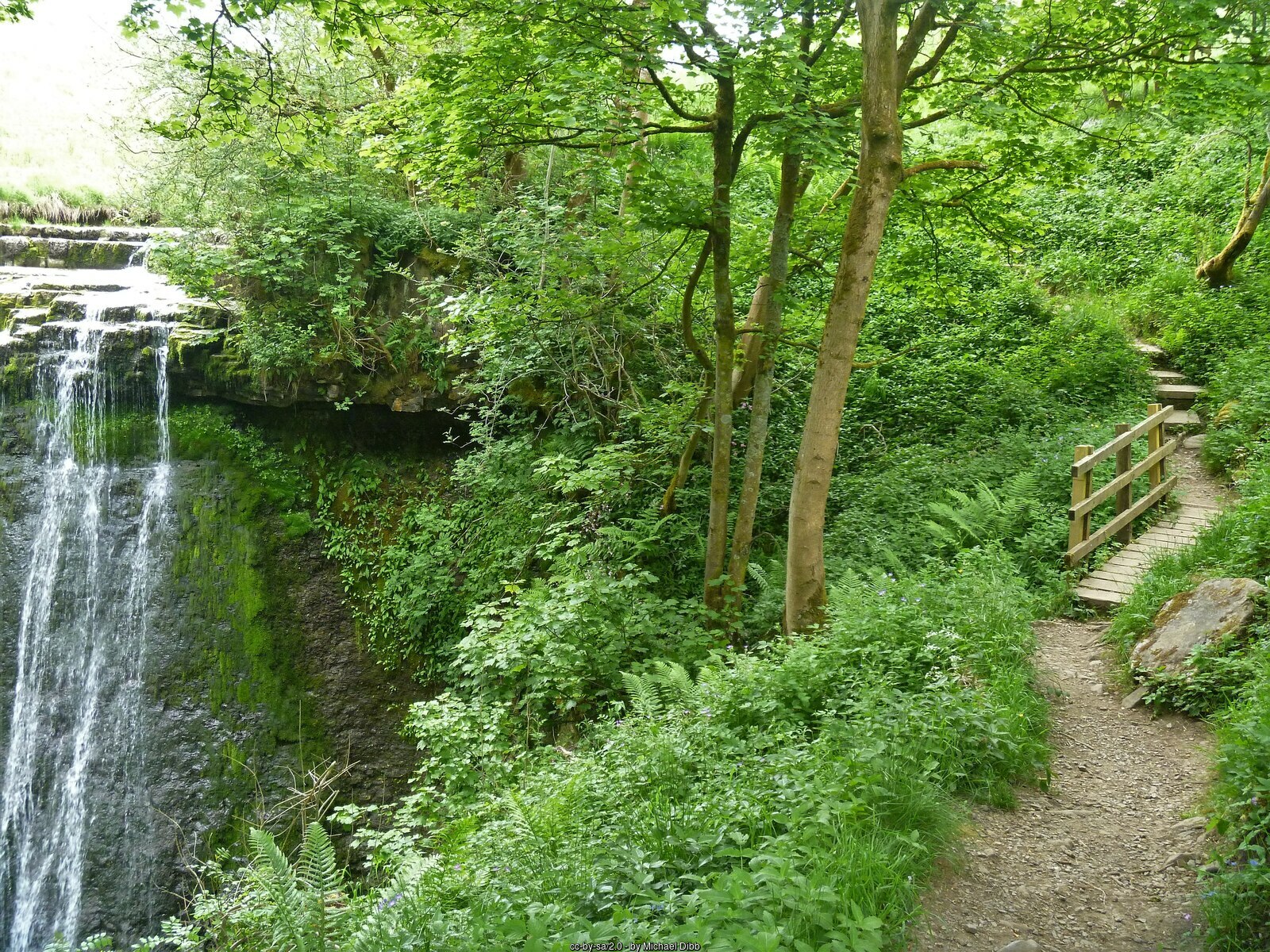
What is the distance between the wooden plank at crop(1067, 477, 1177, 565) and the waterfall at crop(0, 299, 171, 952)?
34.0ft

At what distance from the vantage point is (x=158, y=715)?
10.3 metres

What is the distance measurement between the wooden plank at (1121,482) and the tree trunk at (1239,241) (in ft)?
20.9

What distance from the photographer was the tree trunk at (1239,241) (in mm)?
12805

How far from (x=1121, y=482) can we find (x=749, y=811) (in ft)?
20.7

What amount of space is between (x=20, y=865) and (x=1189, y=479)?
1400cm

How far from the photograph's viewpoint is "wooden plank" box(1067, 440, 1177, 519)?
25.7ft

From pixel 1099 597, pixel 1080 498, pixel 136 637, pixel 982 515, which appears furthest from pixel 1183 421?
pixel 136 637

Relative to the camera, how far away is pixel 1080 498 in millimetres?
7910

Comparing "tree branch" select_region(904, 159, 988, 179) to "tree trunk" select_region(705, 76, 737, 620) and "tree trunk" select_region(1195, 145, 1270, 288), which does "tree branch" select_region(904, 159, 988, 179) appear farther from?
"tree trunk" select_region(1195, 145, 1270, 288)

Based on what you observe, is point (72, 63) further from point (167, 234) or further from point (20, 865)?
point (20, 865)

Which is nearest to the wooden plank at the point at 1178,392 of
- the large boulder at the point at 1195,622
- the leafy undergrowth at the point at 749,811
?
the leafy undergrowth at the point at 749,811

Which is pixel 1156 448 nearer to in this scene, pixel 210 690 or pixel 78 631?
pixel 210 690

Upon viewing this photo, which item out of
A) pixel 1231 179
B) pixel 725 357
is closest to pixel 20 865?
pixel 725 357

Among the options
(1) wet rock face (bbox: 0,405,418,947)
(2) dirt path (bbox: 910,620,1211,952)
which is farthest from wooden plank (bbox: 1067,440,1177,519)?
(1) wet rock face (bbox: 0,405,418,947)
